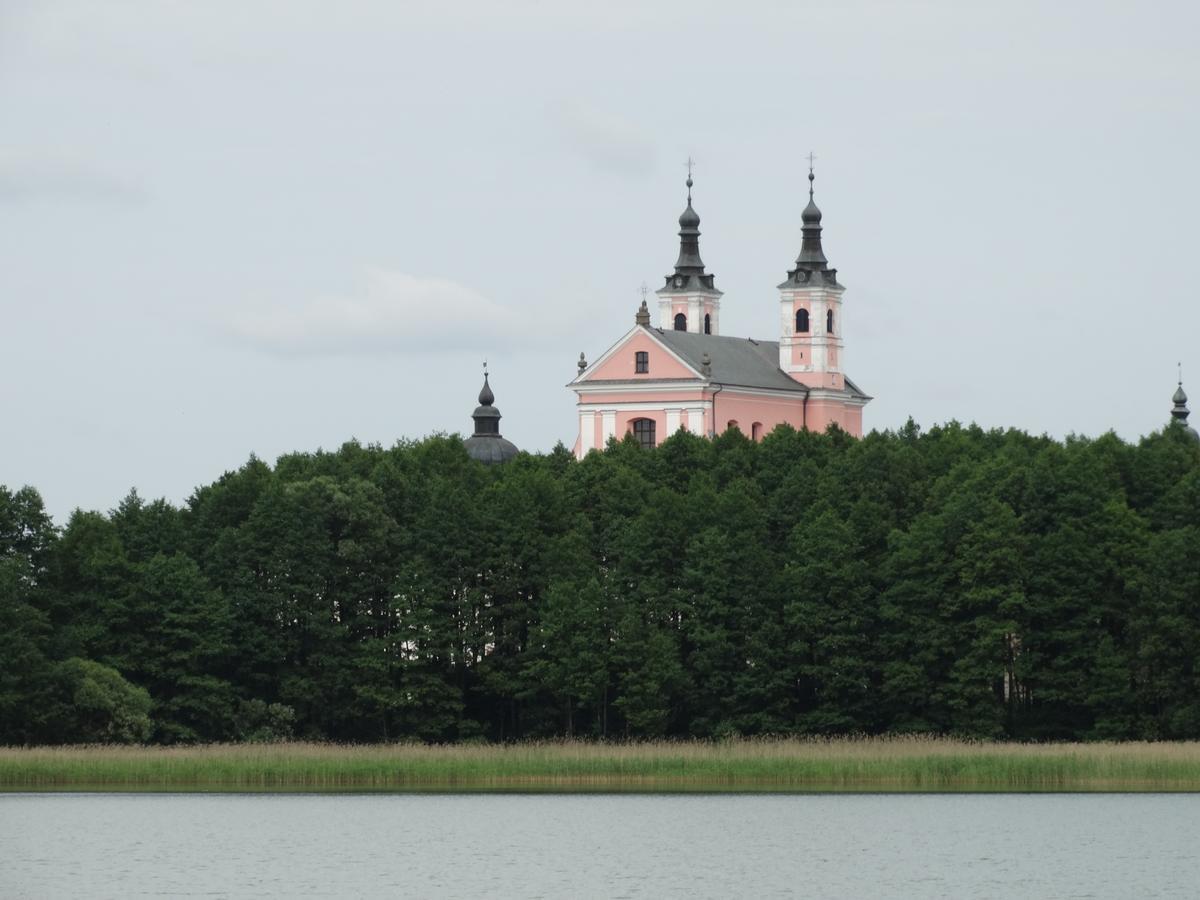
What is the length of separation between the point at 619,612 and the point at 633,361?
44.2 m

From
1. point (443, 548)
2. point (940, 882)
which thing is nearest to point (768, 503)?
point (443, 548)

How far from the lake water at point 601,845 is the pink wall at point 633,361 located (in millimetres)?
58086

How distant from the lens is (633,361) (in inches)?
4626

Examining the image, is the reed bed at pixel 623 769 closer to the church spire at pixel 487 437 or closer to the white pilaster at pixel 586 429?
the white pilaster at pixel 586 429

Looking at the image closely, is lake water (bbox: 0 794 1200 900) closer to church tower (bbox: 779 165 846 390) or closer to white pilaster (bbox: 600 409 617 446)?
white pilaster (bbox: 600 409 617 446)

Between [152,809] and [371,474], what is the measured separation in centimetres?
2692

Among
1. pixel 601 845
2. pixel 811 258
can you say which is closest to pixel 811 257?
pixel 811 258

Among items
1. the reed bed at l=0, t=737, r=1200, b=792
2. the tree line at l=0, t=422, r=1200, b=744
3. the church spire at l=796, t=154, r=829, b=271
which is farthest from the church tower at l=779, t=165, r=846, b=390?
the reed bed at l=0, t=737, r=1200, b=792

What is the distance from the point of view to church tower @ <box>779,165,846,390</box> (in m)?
123

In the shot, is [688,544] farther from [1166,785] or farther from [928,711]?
[1166,785]

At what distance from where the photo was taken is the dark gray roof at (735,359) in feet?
387

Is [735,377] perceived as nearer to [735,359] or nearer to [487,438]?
[735,359]

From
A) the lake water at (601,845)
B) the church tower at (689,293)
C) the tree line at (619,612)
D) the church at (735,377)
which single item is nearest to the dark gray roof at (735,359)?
the church at (735,377)

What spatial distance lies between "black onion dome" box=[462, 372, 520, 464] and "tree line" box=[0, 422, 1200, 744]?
174ft
